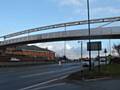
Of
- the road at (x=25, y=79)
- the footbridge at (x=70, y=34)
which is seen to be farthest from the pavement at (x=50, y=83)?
the footbridge at (x=70, y=34)

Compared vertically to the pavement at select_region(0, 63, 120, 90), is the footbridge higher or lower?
higher

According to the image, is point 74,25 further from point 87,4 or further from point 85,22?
point 87,4

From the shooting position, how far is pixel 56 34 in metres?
57.5

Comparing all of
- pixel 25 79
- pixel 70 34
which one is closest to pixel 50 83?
pixel 25 79

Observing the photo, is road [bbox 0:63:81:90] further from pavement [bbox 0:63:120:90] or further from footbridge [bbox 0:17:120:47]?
footbridge [bbox 0:17:120:47]

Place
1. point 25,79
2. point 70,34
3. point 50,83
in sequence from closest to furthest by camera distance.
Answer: point 50,83 → point 25,79 → point 70,34

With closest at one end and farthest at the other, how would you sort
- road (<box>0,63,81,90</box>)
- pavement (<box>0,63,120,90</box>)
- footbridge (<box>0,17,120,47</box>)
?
pavement (<box>0,63,120,90</box>) < road (<box>0,63,81,90</box>) < footbridge (<box>0,17,120,47</box>)

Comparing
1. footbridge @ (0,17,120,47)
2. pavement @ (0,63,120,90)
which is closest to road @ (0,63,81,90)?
pavement @ (0,63,120,90)

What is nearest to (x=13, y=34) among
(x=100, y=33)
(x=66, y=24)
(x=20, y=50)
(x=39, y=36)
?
(x=39, y=36)

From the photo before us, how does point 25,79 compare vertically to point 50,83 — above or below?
above

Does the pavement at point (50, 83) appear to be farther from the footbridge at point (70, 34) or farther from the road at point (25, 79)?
the footbridge at point (70, 34)

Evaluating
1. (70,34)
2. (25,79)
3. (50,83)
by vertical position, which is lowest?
(50,83)

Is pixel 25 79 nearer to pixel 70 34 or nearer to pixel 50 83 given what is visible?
pixel 50 83

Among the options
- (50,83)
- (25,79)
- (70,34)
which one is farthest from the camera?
(70,34)
